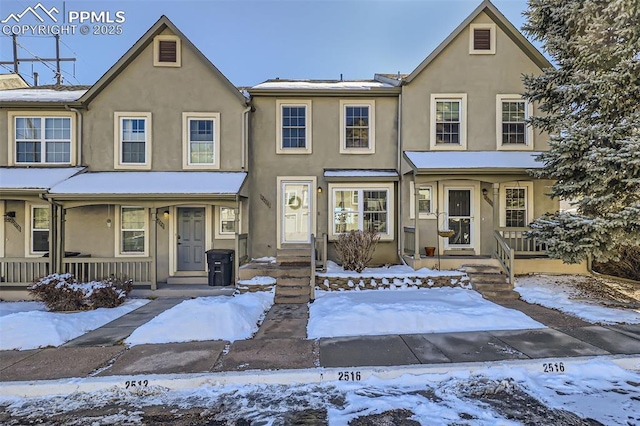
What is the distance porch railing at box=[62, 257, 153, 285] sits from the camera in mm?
9992

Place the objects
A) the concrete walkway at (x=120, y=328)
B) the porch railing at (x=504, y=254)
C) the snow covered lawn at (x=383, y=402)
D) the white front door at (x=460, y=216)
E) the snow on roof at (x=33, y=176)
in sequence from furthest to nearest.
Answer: the white front door at (x=460, y=216)
the snow on roof at (x=33, y=176)
the porch railing at (x=504, y=254)
the concrete walkway at (x=120, y=328)
the snow covered lawn at (x=383, y=402)

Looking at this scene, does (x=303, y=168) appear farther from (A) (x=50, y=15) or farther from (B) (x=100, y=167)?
(A) (x=50, y=15)

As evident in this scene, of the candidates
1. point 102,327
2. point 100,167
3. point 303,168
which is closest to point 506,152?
point 303,168

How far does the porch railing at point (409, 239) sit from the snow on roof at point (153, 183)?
5.49 meters

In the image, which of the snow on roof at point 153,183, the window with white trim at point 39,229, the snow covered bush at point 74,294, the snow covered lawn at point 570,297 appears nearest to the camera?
the snow covered lawn at point 570,297

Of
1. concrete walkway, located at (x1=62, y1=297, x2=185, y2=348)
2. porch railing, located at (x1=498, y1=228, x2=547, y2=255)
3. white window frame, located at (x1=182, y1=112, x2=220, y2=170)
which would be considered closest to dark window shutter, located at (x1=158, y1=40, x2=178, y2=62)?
white window frame, located at (x1=182, y1=112, x2=220, y2=170)

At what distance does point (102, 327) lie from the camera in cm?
718

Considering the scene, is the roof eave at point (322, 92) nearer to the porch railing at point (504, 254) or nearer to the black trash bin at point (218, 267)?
the black trash bin at point (218, 267)

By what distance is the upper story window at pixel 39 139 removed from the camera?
36.9 feet

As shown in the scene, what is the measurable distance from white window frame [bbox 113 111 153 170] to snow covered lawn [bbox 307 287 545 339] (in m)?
7.30

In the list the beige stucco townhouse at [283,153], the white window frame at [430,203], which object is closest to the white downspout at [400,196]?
the beige stucco townhouse at [283,153]

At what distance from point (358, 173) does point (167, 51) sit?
7.37 metres

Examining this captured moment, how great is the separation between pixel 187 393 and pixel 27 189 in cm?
902

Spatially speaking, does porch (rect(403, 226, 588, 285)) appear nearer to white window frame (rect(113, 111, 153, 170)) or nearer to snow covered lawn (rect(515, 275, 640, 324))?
snow covered lawn (rect(515, 275, 640, 324))
